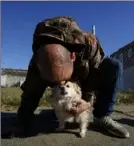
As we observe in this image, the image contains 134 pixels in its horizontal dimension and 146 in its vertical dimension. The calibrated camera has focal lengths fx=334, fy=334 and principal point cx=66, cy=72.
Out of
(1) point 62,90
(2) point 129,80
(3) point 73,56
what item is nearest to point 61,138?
(1) point 62,90

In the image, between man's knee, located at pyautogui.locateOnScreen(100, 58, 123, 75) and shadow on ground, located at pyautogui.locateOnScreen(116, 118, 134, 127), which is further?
shadow on ground, located at pyautogui.locateOnScreen(116, 118, 134, 127)

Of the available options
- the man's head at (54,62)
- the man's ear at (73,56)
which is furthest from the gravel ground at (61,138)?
the man's ear at (73,56)

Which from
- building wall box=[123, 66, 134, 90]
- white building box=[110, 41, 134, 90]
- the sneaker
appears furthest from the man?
building wall box=[123, 66, 134, 90]

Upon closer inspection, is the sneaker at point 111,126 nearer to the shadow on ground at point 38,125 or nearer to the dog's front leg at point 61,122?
the shadow on ground at point 38,125

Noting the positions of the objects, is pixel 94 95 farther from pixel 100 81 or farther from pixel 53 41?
pixel 53 41

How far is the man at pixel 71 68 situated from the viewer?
10.8ft

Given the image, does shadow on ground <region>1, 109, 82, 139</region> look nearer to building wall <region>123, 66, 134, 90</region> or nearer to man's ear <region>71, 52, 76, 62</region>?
man's ear <region>71, 52, 76, 62</region>

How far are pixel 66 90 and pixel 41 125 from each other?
2.52 ft

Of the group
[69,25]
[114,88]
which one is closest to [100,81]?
[114,88]

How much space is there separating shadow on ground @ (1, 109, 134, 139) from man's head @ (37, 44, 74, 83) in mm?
851

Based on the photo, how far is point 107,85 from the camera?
3889 mm

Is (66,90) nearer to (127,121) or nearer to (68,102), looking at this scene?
(68,102)

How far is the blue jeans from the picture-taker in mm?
3809

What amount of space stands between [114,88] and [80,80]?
1.35ft
